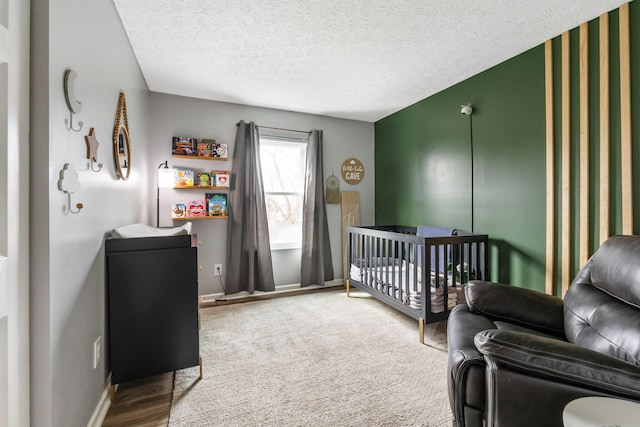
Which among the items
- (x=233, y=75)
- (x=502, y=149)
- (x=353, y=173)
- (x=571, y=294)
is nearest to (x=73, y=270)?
(x=233, y=75)

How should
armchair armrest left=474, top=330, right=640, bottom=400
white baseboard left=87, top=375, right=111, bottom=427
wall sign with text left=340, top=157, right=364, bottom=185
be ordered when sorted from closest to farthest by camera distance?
armchair armrest left=474, top=330, right=640, bottom=400, white baseboard left=87, top=375, right=111, bottom=427, wall sign with text left=340, top=157, right=364, bottom=185

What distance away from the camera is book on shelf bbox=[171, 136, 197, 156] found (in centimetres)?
305

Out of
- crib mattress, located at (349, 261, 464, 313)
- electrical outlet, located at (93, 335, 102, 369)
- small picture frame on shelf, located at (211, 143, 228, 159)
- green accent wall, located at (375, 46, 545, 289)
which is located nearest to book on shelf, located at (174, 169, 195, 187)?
small picture frame on shelf, located at (211, 143, 228, 159)

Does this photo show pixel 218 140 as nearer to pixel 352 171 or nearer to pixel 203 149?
pixel 203 149

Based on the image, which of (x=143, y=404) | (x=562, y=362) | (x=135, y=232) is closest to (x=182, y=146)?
(x=135, y=232)

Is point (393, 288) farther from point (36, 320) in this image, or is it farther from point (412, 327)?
point (36, 320)

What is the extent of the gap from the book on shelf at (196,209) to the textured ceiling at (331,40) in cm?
118

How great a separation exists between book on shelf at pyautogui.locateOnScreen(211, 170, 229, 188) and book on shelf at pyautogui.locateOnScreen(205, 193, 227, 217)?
0.39 ft

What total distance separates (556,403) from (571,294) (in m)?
0.80

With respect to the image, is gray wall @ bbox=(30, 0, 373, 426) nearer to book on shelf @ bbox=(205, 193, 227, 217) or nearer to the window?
book on shelf @ bbox=(205, 193, 227, 217)

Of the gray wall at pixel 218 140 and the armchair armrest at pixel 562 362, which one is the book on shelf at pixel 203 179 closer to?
the gray wall at pixel 218 140

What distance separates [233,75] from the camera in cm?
263

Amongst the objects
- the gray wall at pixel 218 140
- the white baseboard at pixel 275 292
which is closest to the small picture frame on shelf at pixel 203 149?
the gray wall at pixel 218 140

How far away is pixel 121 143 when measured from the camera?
6.09 ft
